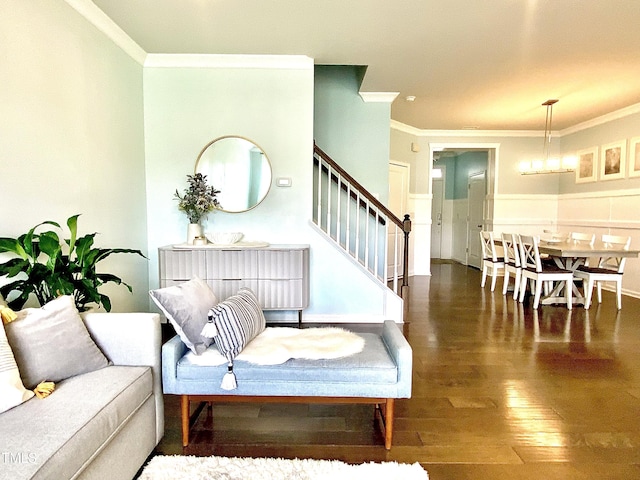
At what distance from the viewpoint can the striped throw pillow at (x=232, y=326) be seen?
1773mm

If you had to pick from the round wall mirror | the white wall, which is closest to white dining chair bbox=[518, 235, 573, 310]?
the round wall mirror

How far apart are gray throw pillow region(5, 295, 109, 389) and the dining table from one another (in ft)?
15.0

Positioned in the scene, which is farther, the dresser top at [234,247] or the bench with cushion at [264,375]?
the dresser top at [234,247]

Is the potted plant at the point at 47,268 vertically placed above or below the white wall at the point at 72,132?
below

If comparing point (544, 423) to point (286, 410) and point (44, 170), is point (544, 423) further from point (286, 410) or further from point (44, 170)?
point (44, 170)

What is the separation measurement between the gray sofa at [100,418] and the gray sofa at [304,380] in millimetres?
128

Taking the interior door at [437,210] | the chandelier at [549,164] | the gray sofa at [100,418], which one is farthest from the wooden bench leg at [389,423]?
the interior door at [437,210]

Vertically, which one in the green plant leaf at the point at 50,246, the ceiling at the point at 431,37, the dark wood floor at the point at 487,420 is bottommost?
the dark wood floor at the point at 487,420

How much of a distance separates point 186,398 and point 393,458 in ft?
3.36

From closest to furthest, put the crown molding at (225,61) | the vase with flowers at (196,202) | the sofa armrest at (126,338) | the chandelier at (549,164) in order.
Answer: the sofa armrest at (126,338)
the vase with flowers at (196,202)
the crown molding at (225,61)
the chandelier at (549,164)

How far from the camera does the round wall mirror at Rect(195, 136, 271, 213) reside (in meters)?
3.65

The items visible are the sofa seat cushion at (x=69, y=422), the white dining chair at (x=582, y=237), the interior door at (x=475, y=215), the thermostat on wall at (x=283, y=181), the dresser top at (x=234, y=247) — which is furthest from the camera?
the interior door at (x=475, y=215)

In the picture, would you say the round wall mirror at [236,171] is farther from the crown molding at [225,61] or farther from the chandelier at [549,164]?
the chandelier at [549,164]

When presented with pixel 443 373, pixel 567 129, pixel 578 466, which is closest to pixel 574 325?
pixel 443 373
